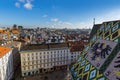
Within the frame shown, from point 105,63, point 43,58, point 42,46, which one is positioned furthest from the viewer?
point 42,46

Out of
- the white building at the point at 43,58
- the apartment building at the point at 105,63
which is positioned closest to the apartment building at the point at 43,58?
the white building at the point at 43,58

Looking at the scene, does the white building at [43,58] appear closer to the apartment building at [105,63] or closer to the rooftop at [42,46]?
the rooftop at [42,46]

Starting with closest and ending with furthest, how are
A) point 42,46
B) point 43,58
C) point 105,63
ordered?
point 105,63 < point 43,58 < point 42,46

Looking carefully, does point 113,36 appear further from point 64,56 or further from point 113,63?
point 64,56

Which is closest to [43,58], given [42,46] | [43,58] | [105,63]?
[43,58]

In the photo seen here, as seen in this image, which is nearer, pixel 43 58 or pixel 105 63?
pixel 105 63

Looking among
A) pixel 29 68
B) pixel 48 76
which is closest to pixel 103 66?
pixel 48 76

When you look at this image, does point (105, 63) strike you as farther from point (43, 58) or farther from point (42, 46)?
point (42, 46)

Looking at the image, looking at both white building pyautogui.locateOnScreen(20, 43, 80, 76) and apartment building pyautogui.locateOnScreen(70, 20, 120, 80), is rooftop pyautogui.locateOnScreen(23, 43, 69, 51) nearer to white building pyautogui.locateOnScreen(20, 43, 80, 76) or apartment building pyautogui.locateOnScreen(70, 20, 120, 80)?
white building pyautogui.locateOnScreen(20, 43, 80, 76)
